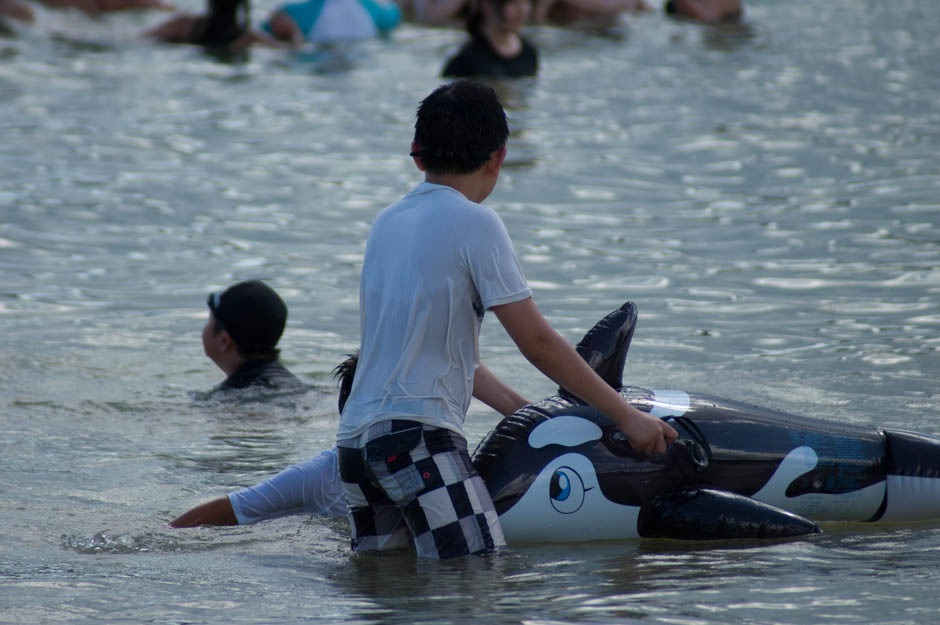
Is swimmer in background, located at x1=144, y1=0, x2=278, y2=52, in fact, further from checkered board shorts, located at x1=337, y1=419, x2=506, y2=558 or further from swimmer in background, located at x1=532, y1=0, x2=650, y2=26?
checkered board shorts, located at x1=337, y1=419, x2=506, y2=558

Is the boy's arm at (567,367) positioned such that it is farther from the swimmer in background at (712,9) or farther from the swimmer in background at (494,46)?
the swimmer in background at (712,9)

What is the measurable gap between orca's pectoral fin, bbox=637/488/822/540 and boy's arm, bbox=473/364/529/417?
0.69 metres

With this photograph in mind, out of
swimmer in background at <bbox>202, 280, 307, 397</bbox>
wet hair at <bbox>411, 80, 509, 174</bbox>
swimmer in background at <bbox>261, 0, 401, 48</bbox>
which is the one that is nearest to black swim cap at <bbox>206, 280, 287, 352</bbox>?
swimmer in background at <bbox>202, 280, 307, 397</bbox>

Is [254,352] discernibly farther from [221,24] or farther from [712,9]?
[712,9]

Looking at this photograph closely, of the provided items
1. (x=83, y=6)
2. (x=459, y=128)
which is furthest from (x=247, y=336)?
(x=83, y=6)

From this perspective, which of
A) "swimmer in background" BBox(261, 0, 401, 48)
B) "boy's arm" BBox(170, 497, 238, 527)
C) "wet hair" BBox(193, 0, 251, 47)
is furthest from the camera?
"swimmer in background" BBox(261, 0, 401, 48)

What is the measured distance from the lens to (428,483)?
4.06 metres

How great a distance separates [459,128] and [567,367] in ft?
2.70

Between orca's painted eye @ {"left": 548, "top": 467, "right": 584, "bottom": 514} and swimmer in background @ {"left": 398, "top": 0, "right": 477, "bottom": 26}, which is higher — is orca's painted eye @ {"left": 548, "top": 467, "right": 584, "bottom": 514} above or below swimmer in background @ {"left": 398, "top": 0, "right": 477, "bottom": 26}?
below

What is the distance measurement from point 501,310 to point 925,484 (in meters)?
2.01

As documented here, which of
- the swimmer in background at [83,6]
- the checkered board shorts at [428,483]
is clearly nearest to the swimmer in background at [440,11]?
the swimmer in background at [83,6]

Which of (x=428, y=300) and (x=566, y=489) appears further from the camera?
(x=566, y=489)

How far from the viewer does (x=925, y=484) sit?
15.8 ft

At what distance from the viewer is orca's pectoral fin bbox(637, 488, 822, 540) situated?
4449mm
